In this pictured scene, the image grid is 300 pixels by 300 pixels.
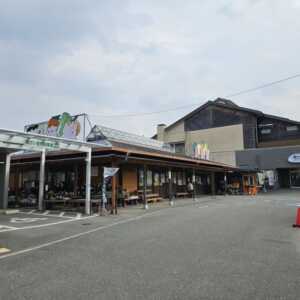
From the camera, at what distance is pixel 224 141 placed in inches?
1371

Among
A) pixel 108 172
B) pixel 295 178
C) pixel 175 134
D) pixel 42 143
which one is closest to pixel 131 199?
pixel 108 172

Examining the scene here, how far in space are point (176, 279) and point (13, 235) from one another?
17.7ft

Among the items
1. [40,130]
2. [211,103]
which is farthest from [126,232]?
[211,103]

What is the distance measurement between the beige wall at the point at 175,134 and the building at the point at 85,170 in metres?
15.8

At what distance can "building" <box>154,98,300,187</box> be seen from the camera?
31.1 meters

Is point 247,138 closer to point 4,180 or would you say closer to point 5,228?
point 4,180

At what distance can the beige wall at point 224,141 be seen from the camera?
3394 cm

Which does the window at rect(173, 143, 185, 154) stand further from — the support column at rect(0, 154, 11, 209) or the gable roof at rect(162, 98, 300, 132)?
the support column at rect(0, 154, 11, 209)

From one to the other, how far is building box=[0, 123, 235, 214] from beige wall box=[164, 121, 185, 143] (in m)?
15.8

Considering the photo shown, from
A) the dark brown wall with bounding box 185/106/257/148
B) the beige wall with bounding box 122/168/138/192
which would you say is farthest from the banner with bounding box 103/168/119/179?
the dark brown wall with bounding box 185/106/257/148

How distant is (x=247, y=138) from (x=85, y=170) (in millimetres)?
23473

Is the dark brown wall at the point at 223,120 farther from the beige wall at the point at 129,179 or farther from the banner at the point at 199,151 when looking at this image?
the beige wall at the point at 129,179

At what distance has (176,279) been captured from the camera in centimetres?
392

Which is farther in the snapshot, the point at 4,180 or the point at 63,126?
the point at 63,126
